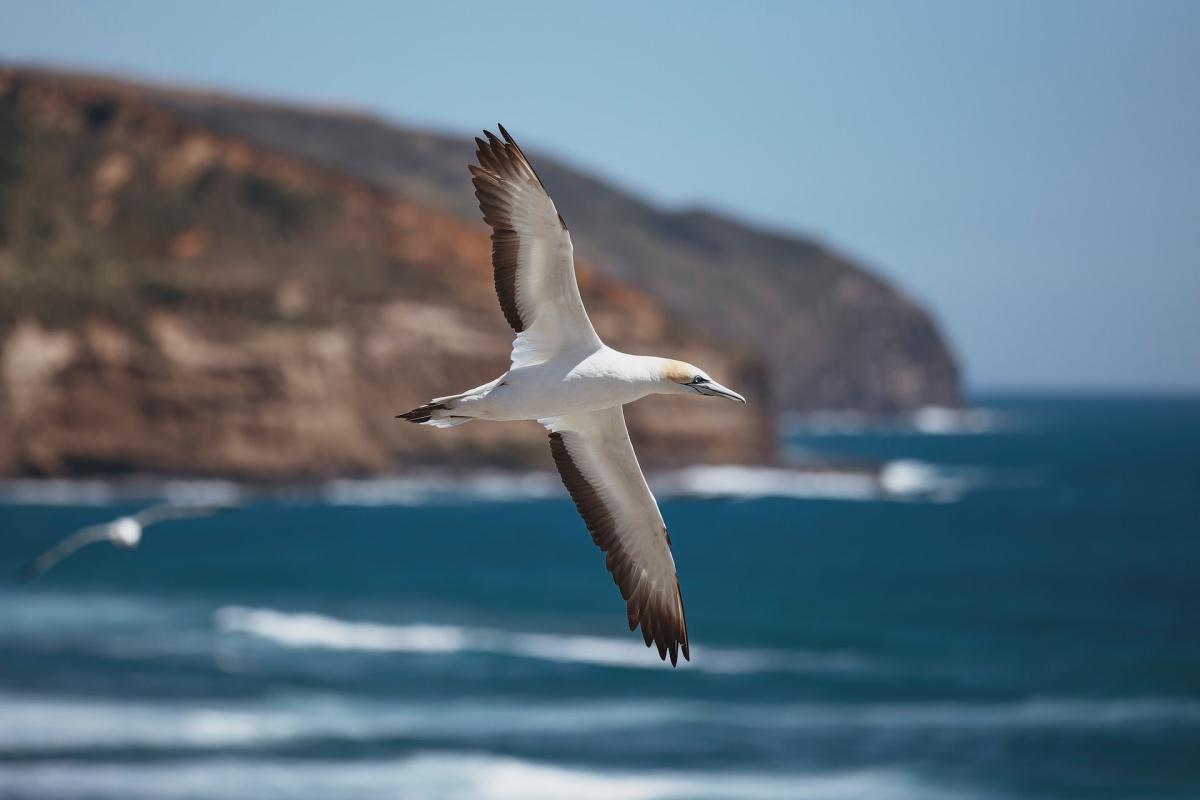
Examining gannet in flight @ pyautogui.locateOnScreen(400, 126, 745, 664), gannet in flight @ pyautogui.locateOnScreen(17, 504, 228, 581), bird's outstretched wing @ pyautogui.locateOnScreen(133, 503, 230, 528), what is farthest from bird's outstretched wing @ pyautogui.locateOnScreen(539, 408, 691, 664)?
bird's outstretched wing @ pyautogui.locateOnScreen(133, 503, 230, 528)

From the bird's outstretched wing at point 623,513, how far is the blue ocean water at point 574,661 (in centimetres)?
322

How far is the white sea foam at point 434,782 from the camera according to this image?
1411 inches

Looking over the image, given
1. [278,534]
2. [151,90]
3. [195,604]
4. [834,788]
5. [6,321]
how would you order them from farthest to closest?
[151,90], [278,534], [6,321], [195,604], [834,788]

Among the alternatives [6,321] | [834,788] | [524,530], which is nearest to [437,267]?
[524,530]

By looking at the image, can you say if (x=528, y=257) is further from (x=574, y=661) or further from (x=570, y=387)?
(x=574, y=661)

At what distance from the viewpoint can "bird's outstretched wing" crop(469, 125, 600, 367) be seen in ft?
40.8

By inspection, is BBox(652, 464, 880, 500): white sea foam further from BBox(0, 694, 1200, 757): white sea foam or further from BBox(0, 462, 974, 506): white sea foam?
BBox(0, 694, 1200, 757): white sea foam

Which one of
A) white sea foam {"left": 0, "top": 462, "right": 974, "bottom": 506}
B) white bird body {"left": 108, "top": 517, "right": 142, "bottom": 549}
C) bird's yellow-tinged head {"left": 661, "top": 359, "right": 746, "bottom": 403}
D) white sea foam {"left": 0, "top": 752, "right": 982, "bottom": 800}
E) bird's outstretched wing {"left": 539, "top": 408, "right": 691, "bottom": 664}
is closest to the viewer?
bird's yellow-tinged head {"left": 661, "top": 359, "right": 746, "bottom": 403}

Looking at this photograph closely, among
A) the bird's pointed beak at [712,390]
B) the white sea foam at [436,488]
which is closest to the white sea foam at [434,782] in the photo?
the bird's pointed beak at [712,390]

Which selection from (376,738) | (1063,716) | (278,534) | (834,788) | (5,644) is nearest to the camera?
(834,788)

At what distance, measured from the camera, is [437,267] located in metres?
102

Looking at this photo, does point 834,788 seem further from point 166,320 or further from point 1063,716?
point 166,320

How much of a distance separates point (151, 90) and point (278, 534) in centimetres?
9116

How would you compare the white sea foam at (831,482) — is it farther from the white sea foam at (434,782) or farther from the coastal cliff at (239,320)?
the white sea foam at (434,782)
